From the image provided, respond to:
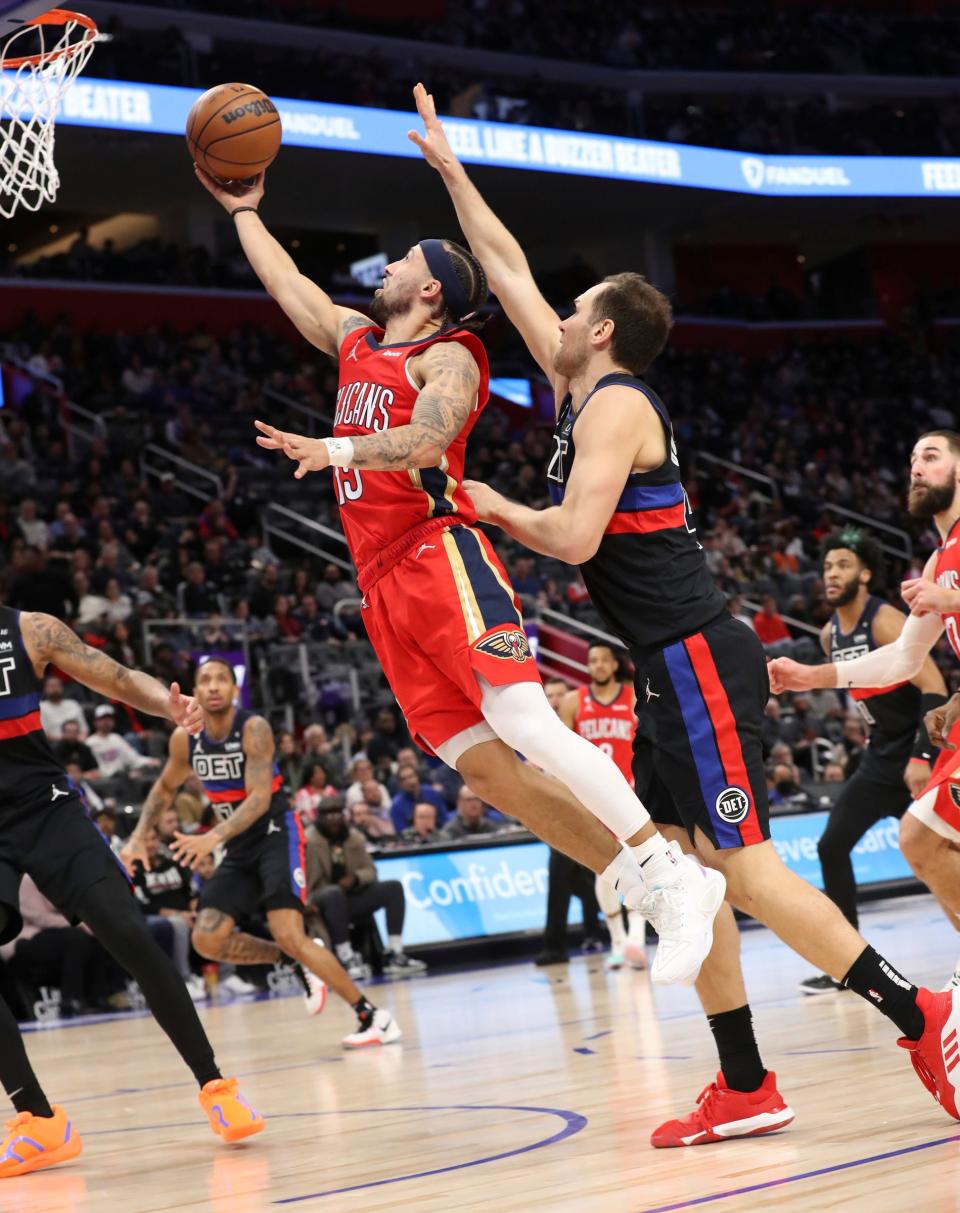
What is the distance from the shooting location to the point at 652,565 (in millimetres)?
4496

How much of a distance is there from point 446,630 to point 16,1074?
208 cm

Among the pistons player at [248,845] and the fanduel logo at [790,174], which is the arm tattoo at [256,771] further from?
the fanduel logo at [790,174]

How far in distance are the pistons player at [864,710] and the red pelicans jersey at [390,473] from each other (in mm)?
3634

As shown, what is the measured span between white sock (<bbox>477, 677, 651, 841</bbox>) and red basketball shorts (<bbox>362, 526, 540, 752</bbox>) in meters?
0.05

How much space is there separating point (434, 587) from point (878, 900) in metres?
11.6

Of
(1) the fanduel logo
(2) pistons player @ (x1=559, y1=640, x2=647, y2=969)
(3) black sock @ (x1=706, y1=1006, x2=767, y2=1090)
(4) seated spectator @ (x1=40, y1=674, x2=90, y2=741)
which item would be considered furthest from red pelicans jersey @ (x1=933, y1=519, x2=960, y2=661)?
(1) the fanduel logo

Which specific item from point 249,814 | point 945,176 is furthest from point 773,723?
point 945,176

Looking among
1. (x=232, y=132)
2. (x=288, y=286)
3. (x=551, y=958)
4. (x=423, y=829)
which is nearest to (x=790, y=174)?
(x=423, y=829)

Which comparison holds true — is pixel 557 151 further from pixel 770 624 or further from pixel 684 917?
pixel 684 917

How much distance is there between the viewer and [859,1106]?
4750 mm

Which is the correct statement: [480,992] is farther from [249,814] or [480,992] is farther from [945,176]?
[945,176]

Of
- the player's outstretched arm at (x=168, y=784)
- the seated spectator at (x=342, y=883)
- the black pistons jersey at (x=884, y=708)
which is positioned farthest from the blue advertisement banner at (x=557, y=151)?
the black pistons jersey at (x=884, y=708)

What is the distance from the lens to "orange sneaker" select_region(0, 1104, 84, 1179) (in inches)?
197

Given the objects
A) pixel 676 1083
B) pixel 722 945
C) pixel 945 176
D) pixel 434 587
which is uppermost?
pixel 945 176
